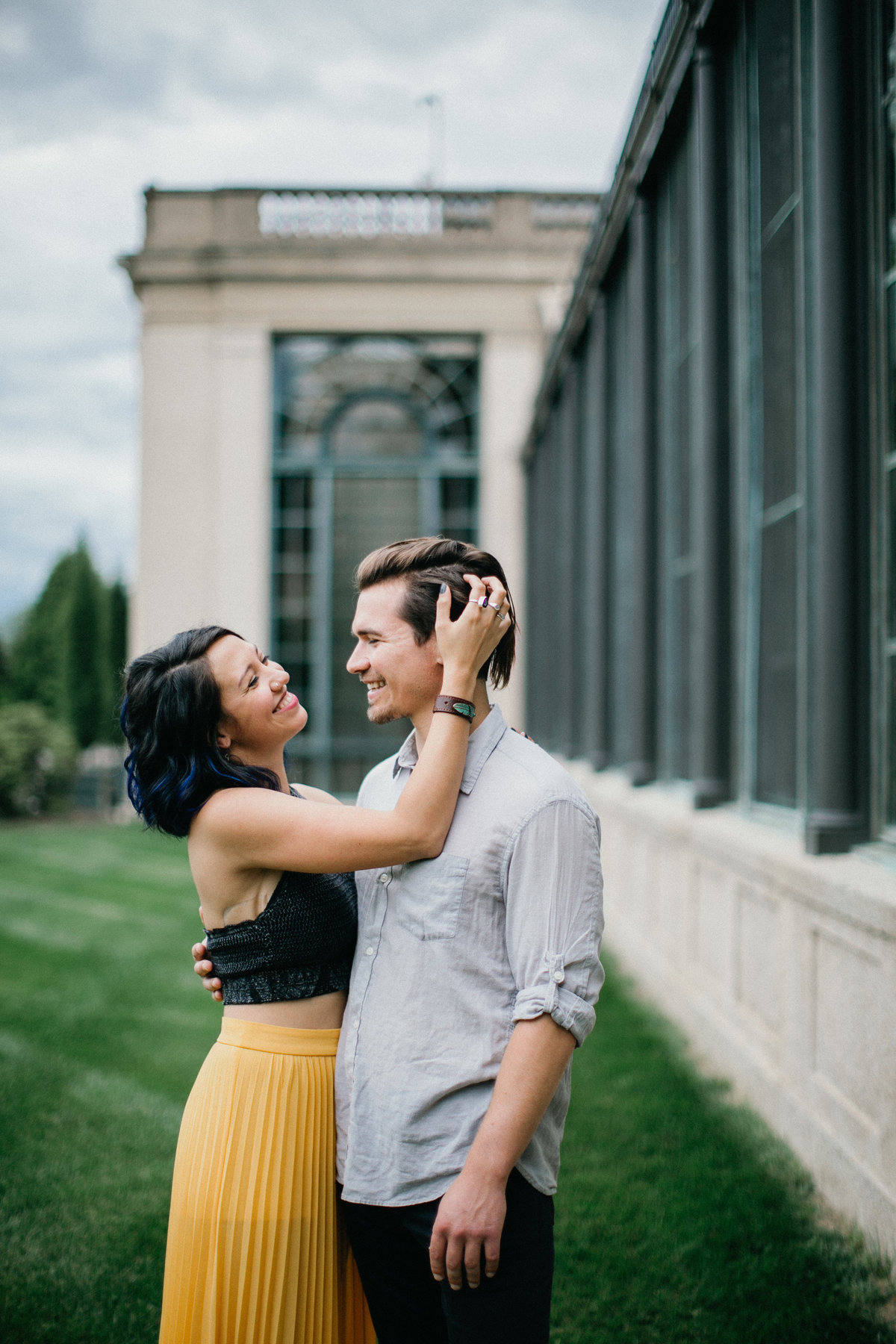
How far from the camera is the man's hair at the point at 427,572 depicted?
1842mm

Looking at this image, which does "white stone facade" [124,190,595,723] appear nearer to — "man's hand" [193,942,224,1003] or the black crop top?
"man's hand" [193,942,224,1003]

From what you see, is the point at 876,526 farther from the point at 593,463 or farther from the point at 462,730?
the point at 593,463

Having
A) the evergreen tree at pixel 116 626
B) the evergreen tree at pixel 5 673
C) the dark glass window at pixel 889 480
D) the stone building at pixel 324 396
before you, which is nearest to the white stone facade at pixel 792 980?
the dark glass window at pixel 889 480

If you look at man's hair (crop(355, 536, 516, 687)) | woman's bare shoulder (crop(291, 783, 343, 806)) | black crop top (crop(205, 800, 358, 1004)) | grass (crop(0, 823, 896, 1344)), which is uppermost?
man's hair (crop(355, 536, 516, 687))

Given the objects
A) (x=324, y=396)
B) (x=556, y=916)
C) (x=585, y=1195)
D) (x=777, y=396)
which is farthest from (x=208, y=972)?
(x=324, y=396)

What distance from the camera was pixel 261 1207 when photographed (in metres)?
1.86

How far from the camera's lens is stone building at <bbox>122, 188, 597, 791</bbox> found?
16500 mm

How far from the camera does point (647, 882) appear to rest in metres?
6.63

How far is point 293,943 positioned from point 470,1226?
64 cm

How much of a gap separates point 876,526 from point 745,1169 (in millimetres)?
2481

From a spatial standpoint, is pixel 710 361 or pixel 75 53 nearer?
pixel 710 361

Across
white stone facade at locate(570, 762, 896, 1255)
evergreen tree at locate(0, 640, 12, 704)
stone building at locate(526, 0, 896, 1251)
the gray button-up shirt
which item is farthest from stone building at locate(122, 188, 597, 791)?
the gray button-up shirt

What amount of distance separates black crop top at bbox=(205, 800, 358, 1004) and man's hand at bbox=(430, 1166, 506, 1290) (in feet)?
1.81

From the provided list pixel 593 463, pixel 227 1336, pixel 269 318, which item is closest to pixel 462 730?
pixel 227 1336
